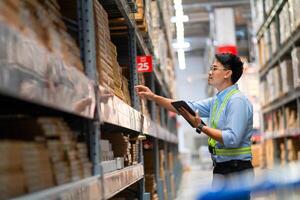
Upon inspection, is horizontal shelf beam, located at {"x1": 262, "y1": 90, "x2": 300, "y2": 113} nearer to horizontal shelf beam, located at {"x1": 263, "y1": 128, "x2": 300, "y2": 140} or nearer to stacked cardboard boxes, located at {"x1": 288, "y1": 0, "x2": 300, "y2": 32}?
horizontal shelf beam, located at {"x1": 263, "y1": 128, "x2": 300, "y2": 140}

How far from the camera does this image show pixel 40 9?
1600 millimetres

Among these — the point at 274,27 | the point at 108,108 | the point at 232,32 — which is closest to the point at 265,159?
the point at 274,27

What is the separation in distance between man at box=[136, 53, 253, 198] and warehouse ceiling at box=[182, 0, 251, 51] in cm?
1096

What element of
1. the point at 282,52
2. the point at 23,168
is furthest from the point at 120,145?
the point at 282,52

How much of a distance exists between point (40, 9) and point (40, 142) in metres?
0.46

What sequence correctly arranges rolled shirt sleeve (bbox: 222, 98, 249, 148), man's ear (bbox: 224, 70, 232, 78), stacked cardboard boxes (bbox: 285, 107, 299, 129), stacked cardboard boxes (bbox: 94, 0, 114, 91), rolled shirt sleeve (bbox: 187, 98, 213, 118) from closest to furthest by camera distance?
stacked cardboard boxes (bbox: 94, 0, 114, 91)
rolled shirt sleeve (bbox: 222, 98, 249, 148)
man's ear (bbox: 224, 70, 232, 78)
rolled shirt sleeve (bbox: 187, 98, 213, 118)
stacked cardboard boxes (bbox: 285, 107, 299, 129)

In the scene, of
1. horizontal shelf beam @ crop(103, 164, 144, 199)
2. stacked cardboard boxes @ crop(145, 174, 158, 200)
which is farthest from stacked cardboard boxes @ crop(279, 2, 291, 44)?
horizontal shelf beam @ crop(103, 164, 144, 199)

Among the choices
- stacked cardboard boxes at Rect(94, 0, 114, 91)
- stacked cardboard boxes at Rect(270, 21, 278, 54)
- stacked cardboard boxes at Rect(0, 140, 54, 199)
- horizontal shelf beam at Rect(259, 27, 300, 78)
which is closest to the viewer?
stacked cardboard boxes at Rect(0, 140, 54, 199)

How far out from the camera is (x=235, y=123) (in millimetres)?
2945

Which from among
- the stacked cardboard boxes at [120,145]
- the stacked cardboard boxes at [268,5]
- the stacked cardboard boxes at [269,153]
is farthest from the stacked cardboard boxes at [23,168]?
the stacked cardboard boxes at [269,153]

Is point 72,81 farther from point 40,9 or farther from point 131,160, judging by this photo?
point 131,160

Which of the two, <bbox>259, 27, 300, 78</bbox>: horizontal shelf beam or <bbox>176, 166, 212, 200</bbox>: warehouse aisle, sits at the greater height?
<bbox>259, 27, 300, 78</bbox>: horizontal shelf beam

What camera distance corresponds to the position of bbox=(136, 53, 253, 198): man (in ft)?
9.70

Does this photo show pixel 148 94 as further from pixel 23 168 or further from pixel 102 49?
pixel 23 168
